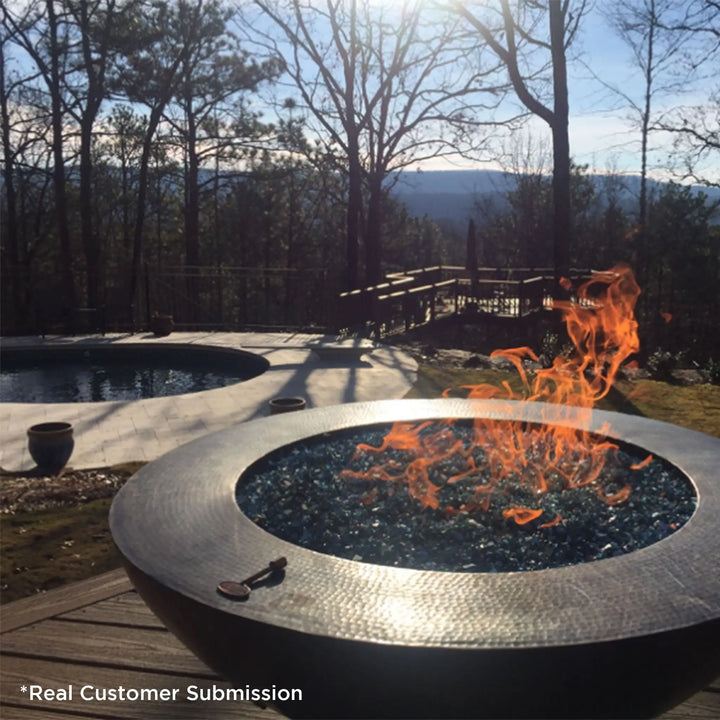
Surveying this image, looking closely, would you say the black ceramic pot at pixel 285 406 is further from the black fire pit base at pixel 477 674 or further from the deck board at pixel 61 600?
the black fire pit base at pixel 477 674

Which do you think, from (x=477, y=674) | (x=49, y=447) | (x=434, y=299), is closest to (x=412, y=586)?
(x=477, y=674)

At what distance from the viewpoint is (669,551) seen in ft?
7.20

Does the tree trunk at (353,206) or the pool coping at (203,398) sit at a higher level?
the tree trunk at (353,206)

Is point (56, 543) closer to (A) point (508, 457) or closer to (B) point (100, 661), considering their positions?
(B) point (100, 661)

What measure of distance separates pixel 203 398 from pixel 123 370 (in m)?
3.02

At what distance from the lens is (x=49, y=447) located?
199 inches

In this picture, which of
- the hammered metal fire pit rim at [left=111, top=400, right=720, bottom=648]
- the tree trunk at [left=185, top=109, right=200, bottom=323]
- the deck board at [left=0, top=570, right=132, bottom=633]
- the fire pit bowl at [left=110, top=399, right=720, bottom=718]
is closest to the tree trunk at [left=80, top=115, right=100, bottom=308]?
the tree trunk at [left=185, top=109, right=200, bottom=323]

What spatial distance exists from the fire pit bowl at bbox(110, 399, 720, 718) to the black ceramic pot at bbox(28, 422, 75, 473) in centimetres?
298

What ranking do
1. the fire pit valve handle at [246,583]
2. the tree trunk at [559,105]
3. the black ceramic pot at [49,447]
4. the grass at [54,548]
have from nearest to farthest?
the fire pit valve handle at [246,583], the grass at [54,548], the black ceramic pot at [49,447], the tree trunk at [559,105]

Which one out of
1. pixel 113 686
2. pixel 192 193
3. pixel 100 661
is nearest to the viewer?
pixel 113 686

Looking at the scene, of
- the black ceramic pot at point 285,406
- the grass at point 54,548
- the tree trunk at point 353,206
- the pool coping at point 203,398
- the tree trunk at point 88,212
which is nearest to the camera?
the grass at point 54,548

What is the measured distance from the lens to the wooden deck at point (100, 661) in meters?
2.34

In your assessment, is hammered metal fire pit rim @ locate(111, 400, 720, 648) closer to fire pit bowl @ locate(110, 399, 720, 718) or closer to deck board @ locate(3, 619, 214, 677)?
fire pit bowl @ locate(110, 399, 720, 718)

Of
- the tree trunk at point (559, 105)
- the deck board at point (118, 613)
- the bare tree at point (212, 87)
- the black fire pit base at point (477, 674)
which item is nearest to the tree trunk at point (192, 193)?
the bare tree at point (212, 87)
